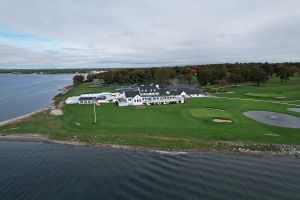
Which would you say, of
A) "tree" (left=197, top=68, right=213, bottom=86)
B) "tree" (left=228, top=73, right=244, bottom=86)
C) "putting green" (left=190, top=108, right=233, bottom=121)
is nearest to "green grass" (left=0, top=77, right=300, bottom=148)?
"putting green" (left=190, top=108, right=233, bottom=121)

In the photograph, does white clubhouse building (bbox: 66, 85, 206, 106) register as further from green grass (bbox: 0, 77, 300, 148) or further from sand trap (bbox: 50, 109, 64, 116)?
sand trap (bbox: 50, 109, 64, 116)

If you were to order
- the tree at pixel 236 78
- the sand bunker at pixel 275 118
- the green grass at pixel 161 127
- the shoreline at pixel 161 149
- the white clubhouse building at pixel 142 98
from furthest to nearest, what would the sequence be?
1. the tree at pixel 236 78
2. the white clubhouse building at pixel 142 98
3. the sand bunker at pixel 275 118
4. the green grass at pixel 161 127
5. the shoreline at pixel 161 149

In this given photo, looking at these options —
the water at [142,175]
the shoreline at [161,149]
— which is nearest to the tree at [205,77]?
the shoreline at [161,149]

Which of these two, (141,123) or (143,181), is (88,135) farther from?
(143,181)

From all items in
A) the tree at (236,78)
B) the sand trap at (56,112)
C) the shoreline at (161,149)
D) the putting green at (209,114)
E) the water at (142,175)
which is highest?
the tree at (236,78)

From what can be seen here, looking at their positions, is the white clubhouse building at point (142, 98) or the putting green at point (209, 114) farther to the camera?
the white clubhouse building at point (142, 98)

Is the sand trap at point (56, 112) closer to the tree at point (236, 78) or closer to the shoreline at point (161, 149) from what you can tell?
the shoreline at point (161, 149)

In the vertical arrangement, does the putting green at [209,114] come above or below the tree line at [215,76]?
below
